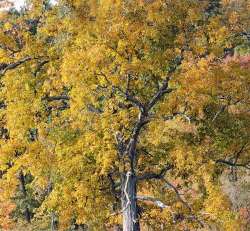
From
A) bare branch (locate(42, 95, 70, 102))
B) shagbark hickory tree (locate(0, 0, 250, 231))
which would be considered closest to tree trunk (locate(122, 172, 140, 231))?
shagbark hickory tree (locate(0, 0, 250, 231))

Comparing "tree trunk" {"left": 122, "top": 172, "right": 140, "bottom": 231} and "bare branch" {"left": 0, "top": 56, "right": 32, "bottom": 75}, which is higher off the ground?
"bare branch" {"left": 0, "top": 56, "right": 32, "bottom": 75}

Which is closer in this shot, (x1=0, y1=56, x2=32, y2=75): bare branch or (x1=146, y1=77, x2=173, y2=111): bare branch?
(x1=146, y1=77, x2=173, y2=111): bare branch

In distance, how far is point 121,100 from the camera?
15117mm

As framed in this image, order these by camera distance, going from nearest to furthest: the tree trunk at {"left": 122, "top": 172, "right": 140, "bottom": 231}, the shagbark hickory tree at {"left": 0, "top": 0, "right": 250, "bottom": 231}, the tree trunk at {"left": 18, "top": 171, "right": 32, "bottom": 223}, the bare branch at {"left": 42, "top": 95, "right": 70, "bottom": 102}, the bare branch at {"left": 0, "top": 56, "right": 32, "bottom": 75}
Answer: the shagbark hickory tree at {"left": 0, "top": 0, "right": 250, "bottom": 231} → the bare branch at {"left": 0, "top": 56, "right": 32, "bottom": 75} → the tree trunk at {"left": 122, "top": 172, "right": 140, "bottom": 231} → the bare branch at {"left": 42, "top": 95, "right": 70, "bottom": 102} → the tree trunk at {"left": 18, "top": 171, "right": 32, "bottom": 223}

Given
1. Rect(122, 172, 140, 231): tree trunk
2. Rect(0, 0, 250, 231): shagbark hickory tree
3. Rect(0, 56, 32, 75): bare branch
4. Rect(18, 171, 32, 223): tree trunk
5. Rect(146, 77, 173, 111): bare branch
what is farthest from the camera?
Rect(18, 171, 32, 223): tree trunk

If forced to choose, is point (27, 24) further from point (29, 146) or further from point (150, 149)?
point (150, 149)

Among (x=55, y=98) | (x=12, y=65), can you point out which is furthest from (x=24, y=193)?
(x=12, y=65)

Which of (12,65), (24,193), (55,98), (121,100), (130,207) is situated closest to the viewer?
(121,100)

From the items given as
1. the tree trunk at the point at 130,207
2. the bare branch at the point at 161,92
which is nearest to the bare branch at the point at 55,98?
the bare branch at the point at 161,92

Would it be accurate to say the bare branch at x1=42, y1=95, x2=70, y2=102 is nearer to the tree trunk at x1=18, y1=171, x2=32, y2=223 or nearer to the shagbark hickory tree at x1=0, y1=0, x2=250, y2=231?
the shagbark hickory tree at x1=0, y1=0, x2=250, y2=231

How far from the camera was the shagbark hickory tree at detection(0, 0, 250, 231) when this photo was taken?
49.0 ft

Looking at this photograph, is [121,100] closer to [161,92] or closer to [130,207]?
[161,92]

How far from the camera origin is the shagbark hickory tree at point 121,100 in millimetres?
14930

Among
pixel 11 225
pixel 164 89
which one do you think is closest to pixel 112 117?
pixel 164 89
